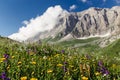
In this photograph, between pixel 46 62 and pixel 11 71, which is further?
pixel 46 62

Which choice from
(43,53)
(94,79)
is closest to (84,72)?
(94,79)

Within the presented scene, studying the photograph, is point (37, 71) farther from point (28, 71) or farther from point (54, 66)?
point (54, 66)

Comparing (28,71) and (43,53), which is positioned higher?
(43,53)

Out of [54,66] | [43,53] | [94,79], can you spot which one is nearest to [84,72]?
[94,79]

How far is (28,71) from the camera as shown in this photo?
331 inches

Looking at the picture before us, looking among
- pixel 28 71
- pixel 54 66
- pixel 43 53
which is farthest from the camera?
pixel 43 53

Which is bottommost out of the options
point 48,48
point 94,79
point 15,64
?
point 94,79

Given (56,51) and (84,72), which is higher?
(56,51)

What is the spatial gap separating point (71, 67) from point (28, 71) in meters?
1.84

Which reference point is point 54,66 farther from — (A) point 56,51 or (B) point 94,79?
(A) point 56,51

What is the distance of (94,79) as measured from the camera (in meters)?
8.62

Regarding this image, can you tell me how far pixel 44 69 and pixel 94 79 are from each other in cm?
165

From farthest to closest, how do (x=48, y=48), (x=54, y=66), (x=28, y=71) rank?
(x=48, y=48), (x=54, y=66), (x=28, y=71)

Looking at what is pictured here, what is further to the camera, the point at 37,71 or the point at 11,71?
the point at 37,71
